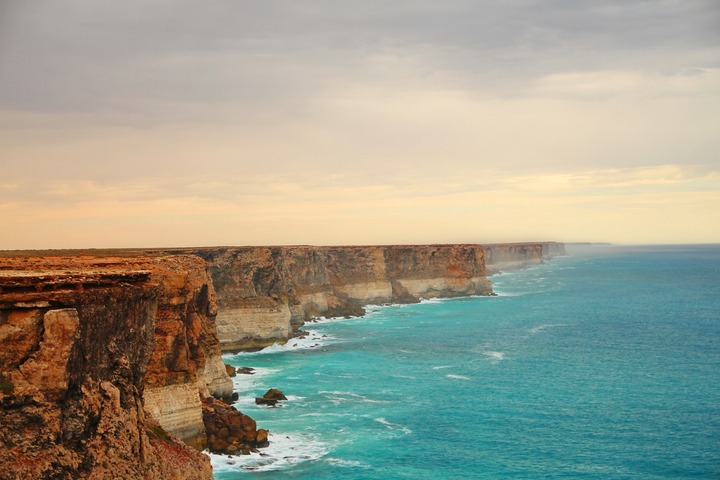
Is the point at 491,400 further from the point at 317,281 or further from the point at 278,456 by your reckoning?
the point at 317,281

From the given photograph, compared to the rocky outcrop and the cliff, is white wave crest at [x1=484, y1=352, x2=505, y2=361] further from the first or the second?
the rocky outcrop

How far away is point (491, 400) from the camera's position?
57.6 meters

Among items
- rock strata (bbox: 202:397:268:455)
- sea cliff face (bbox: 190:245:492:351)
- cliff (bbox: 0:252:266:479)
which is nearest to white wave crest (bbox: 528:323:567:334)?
sea cliff face (bbox: 190:245:492:351)

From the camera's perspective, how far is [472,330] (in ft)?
327

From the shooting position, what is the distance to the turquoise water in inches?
1647

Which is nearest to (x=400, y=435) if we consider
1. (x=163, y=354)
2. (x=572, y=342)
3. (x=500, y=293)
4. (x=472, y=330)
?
(x=163, y=354)

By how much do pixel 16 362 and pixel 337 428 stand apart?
103ft

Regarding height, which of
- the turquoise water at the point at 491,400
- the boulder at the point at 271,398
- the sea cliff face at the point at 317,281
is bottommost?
the turquoise water at the point at 491,400

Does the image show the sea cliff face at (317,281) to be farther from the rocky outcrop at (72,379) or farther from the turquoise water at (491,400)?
the rocky outcrop at (72,379)

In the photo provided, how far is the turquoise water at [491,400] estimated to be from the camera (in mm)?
41844

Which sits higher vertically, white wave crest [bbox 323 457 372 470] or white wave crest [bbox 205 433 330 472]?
white wave crest [bbox 205 433 330 472]

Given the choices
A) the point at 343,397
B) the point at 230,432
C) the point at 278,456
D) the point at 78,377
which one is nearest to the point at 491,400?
the point at 343,397

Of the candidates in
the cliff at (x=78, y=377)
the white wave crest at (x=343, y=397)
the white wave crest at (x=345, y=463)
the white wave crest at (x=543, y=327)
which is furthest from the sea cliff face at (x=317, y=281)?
the cliff at (x=78, y=377)

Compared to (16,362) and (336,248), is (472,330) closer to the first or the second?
(336,248)
